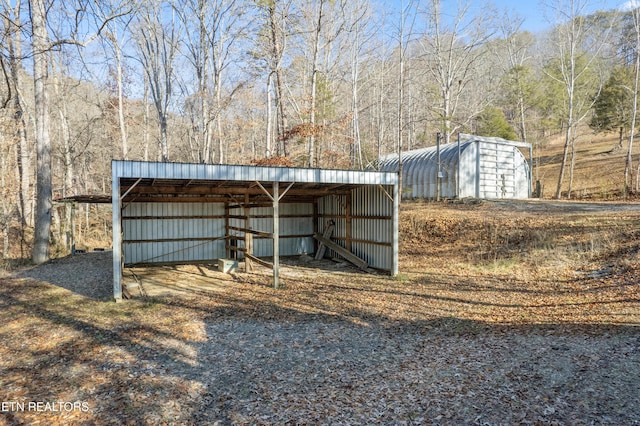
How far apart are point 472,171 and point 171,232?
14494mm

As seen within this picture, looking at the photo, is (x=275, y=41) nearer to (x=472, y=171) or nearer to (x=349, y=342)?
(x=472, y=171)

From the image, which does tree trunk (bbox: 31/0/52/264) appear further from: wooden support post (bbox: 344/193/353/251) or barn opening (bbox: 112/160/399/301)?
wooden support post (bbox: 344/193/353/251)

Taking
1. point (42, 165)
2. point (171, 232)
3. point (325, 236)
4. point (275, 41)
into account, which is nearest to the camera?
point (42, 165)

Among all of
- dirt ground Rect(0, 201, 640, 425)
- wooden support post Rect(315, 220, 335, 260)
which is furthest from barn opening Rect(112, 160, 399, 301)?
dirt ground Rect(0, 201, 640, 425)

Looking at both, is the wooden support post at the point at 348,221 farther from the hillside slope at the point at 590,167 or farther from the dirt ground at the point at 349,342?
the hillside slope at the point at 590,167

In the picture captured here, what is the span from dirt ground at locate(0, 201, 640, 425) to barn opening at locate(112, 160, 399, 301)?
1.56 metres

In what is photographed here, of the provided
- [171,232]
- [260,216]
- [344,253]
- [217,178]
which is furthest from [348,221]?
[171,232]

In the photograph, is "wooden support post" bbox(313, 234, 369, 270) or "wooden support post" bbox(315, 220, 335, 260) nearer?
"wooden support post" bbox(313, 234, 369, 270)

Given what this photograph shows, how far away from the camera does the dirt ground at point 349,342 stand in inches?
169

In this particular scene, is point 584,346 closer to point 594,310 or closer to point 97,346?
point 594,310

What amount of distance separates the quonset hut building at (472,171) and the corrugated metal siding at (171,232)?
11.2 m

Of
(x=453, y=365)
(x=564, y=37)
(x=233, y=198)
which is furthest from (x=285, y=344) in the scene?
(x=564, y=37)

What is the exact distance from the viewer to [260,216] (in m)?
16.3

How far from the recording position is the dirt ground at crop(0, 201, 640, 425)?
169 inches
